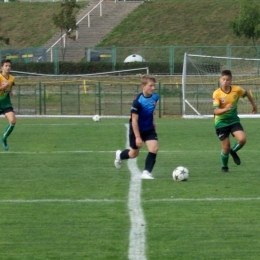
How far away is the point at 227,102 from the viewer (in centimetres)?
1182

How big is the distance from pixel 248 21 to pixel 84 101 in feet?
59.1

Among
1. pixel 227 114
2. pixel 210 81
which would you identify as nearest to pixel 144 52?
pixel 210 81

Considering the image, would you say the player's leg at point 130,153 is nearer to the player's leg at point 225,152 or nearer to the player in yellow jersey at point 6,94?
the player's leg at point 225,152

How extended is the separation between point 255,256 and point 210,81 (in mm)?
26598

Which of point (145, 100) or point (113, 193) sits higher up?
point (145, 100)

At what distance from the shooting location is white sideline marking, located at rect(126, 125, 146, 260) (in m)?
6.57

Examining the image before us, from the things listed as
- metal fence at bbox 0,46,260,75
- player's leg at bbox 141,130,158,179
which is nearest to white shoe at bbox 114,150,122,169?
player's leg at bbox 141,130,158,179

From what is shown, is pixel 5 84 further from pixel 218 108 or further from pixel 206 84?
pixel 206 84

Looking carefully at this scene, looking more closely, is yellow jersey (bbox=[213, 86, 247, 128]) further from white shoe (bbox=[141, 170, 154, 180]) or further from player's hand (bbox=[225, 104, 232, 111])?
white shoe (bbox=[141, 170, 154, 180])

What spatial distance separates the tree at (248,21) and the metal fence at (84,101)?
1540 centimetres

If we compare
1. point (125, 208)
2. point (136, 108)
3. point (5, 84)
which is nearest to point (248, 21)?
point (5, 84)

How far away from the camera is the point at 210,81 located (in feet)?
108

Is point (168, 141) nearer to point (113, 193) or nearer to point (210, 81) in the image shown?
point (113, 193)

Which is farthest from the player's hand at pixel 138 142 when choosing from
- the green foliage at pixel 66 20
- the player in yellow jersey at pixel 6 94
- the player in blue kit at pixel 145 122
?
the green foliage at pixel 66 20
